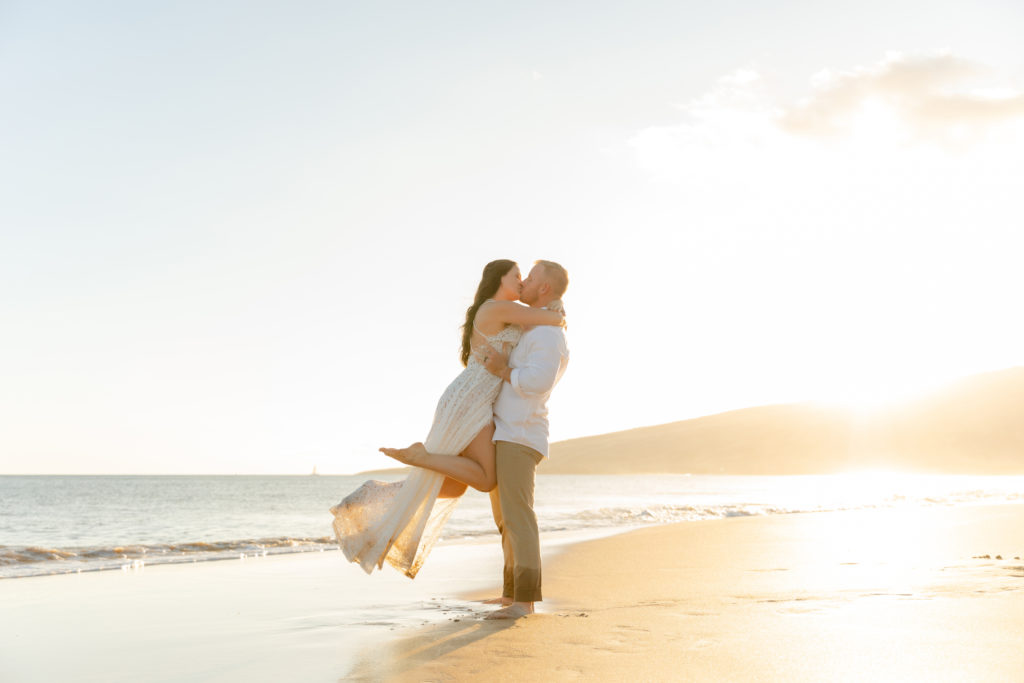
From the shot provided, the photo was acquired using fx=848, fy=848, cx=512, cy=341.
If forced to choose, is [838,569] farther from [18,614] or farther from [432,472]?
[18,614]

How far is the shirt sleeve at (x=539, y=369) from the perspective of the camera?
4.54m

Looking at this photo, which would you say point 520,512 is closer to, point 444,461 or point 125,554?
point 444,461

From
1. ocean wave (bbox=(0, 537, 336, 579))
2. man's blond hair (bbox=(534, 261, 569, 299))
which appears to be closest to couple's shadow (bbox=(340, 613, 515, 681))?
man's blond hair (bbox=(534, 261, 569, 299))

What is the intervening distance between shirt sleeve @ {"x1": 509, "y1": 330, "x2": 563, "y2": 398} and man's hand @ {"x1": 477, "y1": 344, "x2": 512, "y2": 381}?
0.07 meters

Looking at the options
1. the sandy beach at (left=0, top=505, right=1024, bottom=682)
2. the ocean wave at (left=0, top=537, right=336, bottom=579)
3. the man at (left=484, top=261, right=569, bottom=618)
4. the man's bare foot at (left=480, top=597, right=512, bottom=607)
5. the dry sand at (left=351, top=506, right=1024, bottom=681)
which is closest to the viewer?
the dry sand at (left=351, top=506, right=1024, bottom=681)

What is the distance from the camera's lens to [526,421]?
4730 millimetres

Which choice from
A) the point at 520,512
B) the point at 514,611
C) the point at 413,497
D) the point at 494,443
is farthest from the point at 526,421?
the point at 514,611

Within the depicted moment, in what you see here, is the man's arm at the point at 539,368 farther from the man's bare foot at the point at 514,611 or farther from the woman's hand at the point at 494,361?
the man's bare foot at the point at 514,611

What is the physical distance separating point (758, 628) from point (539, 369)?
1664mm

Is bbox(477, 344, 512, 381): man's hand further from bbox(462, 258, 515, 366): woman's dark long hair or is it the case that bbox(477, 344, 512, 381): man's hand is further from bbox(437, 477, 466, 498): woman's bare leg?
bbox(437, 477, 466, 498): woman's bare leg

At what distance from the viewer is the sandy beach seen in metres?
3.30

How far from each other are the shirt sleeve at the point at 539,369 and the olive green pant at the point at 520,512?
370 mm

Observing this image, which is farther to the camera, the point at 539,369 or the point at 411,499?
the point at 411,499

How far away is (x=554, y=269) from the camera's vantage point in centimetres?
486
